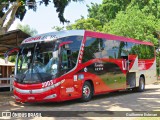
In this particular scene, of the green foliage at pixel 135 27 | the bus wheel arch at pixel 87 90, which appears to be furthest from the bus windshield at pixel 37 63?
the green foliage at pixel 135 27

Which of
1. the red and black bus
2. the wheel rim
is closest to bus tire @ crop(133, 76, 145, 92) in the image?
the red and black bus

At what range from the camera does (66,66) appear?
14.6 metres

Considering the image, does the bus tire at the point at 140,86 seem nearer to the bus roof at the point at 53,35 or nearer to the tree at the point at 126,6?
the bus roof at the point at 53,35

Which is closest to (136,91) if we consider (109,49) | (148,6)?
(109,49)

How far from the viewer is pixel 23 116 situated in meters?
11.7

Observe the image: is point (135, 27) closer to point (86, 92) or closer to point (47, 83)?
point (86, 92)

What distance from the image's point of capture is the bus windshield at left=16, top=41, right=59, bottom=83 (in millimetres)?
14086

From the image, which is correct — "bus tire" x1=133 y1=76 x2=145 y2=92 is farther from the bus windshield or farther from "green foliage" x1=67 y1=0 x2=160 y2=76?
"green foliage" x1=67 y1=0 x2=160 y2=76

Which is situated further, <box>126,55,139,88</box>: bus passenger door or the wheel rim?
<box>126,55,139,88</box>: bus passenger door

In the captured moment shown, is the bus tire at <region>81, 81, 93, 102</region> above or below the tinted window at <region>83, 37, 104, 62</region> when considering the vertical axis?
below

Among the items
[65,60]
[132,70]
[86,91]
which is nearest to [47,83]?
[65,60]

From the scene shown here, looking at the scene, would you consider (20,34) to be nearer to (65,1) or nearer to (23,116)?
(65,1)

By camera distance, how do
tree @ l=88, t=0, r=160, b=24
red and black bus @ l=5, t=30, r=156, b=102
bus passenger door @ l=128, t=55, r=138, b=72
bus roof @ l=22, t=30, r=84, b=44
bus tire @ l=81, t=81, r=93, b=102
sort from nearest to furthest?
1. red and black bus @ l=5, t=30, r=156, b=102
2. bus roof @ l=22, t=30, r=84, b=44
3. bus tire @ l=81, t=81, r=93, b=102
4. bus passenger door @ l=128, t=55, r=138, b=72
5. tree @ l=88, t=0, r=160, b=24

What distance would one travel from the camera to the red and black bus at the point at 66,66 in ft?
46.1
